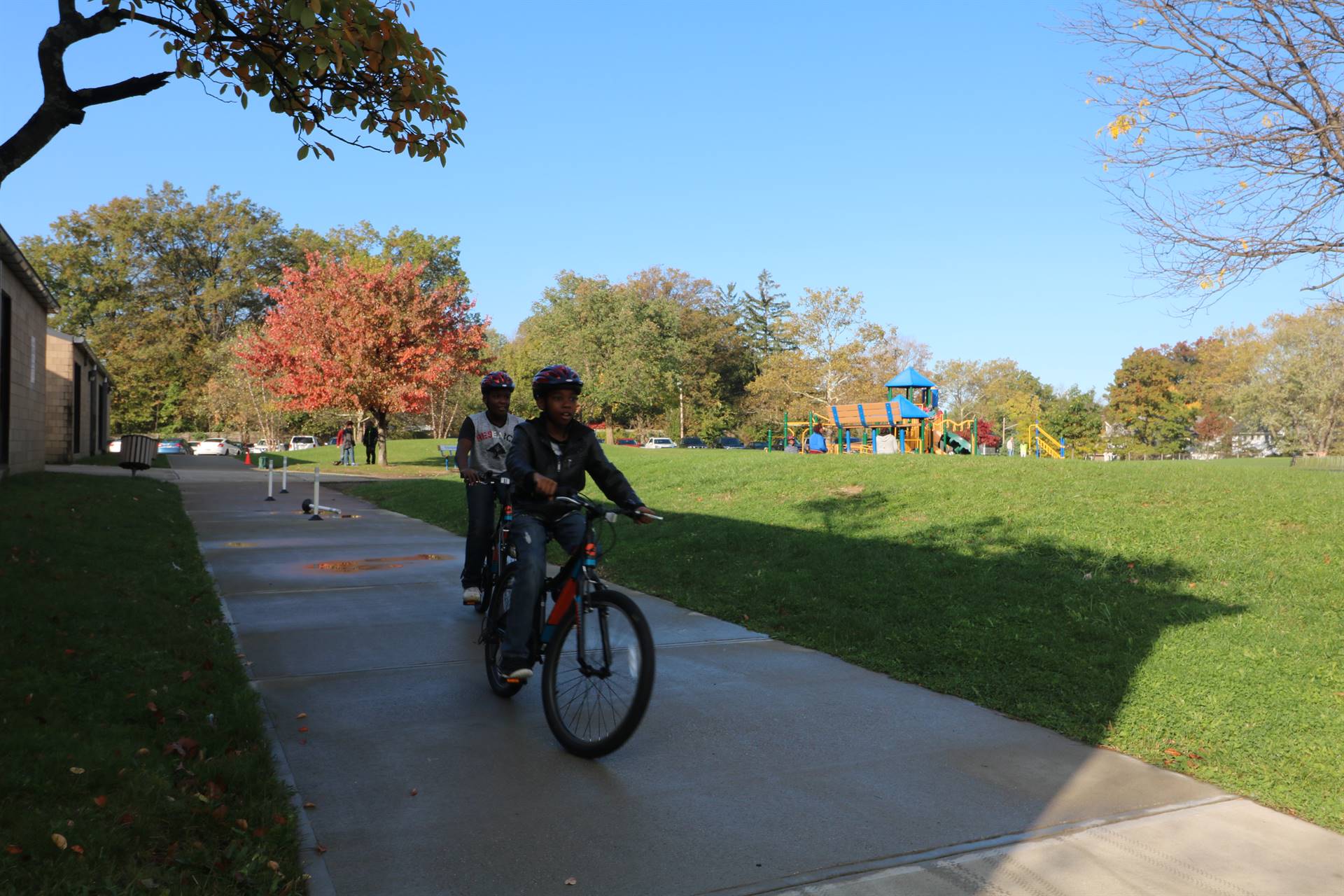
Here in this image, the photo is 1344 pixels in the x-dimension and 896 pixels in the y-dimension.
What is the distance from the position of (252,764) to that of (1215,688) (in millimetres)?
5072

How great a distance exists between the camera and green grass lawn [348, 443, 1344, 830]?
5.15 meters

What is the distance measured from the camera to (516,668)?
5129 mm

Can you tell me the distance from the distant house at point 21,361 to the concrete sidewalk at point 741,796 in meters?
15.1

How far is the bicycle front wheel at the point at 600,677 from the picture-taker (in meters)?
4.47

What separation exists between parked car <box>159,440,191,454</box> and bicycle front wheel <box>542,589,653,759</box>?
181 feet

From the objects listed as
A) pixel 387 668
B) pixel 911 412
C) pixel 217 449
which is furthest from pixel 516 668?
pixel 217 449

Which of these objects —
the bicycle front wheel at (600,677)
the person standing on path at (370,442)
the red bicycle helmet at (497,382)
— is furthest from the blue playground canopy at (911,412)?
the bicycle front wheel at (600,677)

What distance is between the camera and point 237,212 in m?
72.7

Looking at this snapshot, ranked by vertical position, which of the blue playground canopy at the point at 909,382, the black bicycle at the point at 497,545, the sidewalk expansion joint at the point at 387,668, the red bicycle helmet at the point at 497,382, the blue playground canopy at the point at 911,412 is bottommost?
the sidewalk expansion joint at the point at 387,668

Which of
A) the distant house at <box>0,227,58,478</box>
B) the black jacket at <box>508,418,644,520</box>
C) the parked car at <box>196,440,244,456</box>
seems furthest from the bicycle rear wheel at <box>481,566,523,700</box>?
the parked car at <box>196,440,244,456</box>

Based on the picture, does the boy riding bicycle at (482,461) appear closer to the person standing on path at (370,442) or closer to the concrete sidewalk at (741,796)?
the concrete sidewalk at (741,796)

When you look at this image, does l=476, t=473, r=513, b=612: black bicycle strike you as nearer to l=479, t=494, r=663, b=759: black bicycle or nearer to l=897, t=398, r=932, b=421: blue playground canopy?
l=479, t=494, r=663, b=759: black bicycle

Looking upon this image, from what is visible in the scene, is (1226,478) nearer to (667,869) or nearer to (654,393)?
(667,869)

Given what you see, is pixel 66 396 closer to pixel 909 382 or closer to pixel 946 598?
pixel 909 382
